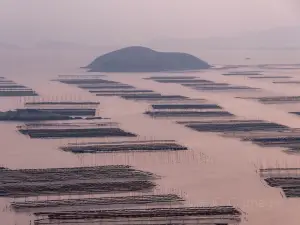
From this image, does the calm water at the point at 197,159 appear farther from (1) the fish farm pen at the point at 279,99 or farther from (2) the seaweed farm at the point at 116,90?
(2) the seaweed farm at the point at 116,90

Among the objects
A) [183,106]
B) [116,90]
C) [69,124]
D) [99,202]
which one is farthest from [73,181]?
[116,90]

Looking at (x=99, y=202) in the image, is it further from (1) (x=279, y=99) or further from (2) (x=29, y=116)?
(1) (x=279, y=99)

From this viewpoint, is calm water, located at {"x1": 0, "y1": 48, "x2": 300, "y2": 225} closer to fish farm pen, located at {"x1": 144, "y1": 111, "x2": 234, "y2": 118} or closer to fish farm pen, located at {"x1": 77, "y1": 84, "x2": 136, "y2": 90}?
fish farm pen, located at {"x1": 144, "y1": 111, "x2": 234, "y2": 118}

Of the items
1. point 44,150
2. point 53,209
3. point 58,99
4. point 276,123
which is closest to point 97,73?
point 58,99

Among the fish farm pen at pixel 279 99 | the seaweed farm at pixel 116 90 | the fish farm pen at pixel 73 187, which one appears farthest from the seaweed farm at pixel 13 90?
the fish farm pen at pixel 73 187

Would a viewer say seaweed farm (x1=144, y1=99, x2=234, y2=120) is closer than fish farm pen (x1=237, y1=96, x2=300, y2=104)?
Yes

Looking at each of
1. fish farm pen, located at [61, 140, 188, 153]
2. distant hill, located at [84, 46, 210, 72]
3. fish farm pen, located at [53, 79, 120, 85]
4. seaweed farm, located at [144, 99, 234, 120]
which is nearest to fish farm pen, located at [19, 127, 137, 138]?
fish farm pen, located at [61, 140, 188, 153]

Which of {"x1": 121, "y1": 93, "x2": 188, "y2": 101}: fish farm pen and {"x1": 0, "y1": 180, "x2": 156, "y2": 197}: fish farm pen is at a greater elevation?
{"x1": 121, "y1": 93, "x2": 188, "y2": 101}: fish farm pen
